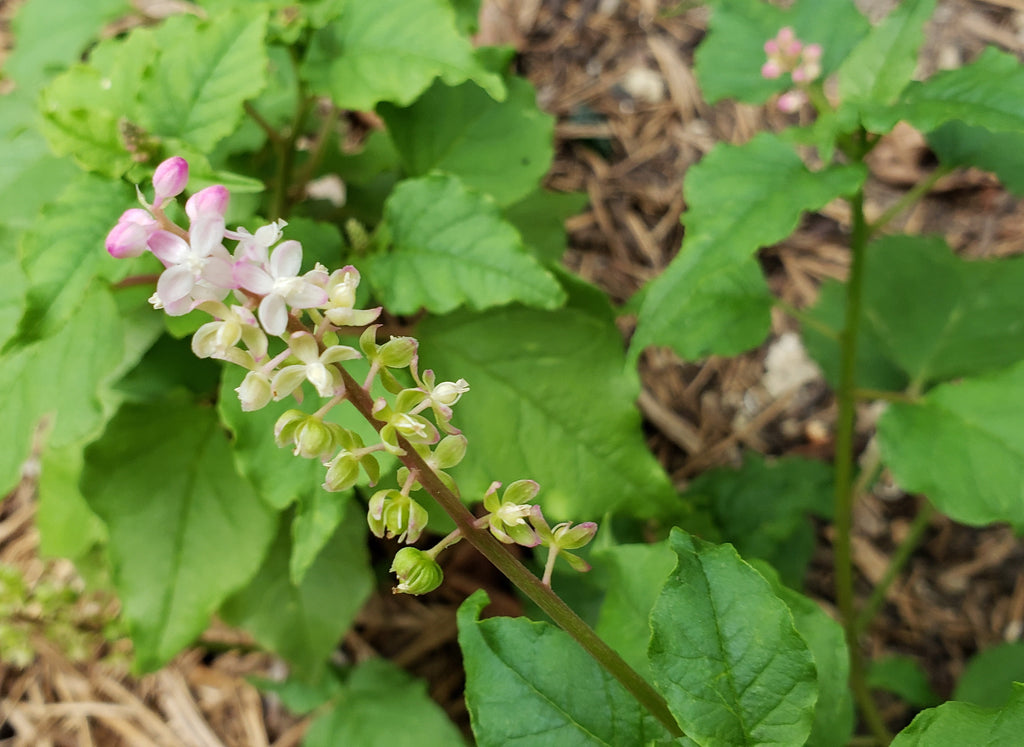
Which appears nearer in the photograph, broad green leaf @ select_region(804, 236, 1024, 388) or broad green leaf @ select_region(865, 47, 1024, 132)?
broad green leaf @ select_region(865, 47, 1024, 132)

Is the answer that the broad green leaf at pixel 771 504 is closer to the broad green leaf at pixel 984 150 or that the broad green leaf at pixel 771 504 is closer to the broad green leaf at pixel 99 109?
the broad green leaf at pixel 984 150

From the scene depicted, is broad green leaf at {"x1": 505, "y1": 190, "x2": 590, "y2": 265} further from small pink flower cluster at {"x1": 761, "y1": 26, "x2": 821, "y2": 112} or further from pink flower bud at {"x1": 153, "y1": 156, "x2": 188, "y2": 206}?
pink flower bud at {"x1": 153, "y1": 156, "x2": 188, "y2": 206}

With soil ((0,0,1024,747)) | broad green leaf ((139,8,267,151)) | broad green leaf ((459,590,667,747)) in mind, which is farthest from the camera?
soil ((0,0,1024,747))

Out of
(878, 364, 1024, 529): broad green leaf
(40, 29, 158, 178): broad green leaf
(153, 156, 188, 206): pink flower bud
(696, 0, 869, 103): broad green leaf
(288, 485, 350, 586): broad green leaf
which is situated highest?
(153, 156, 188, 206): pink flower bud

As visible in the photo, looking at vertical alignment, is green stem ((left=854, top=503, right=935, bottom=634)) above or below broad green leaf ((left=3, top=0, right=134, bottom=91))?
below

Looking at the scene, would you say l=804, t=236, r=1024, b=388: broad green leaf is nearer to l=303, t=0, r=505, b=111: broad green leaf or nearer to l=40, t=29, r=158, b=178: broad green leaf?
l=303, t=0, r=505, b=111: broad green leaf

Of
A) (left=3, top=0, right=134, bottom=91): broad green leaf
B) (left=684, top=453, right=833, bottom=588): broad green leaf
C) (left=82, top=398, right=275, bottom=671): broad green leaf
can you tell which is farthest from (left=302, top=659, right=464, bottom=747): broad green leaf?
(left=3, top=0, right=134, bottom=91): broad green leaf

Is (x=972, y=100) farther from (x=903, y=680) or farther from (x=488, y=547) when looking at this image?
(x=903, y=680)

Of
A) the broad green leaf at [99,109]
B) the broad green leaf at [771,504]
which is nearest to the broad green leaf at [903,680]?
the broad green leaf at [771,504]

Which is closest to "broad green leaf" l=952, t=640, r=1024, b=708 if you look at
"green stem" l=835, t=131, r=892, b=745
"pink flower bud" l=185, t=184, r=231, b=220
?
"green stem" l=835, t=131, r=892, b=745

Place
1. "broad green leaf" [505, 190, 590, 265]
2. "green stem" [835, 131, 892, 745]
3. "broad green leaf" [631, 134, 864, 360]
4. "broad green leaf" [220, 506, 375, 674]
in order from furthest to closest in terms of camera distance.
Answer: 1. "broad green leaf" [505, 190, 590, 265]
2. "broad green leaf" [220, 506, 375, 674]
3. "green stem" [835, 131, 892, 745]
4. "broad green leaf" [631, 134, 864, 360]
